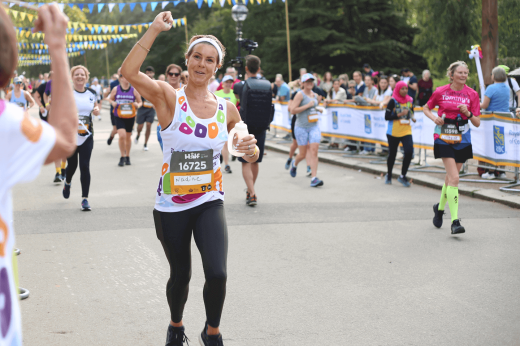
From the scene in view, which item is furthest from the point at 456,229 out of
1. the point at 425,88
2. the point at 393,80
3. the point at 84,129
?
the point at 425,88

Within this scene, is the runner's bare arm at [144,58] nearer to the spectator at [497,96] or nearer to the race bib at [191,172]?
the race bib at [191,172]

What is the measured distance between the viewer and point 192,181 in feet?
12.5

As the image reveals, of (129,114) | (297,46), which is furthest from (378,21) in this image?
(129,114)

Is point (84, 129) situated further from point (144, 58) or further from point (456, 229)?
point (144, 58)

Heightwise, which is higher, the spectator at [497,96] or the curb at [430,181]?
the spectator at [497,96]

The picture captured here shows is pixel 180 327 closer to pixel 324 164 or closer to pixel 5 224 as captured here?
pixel 5 224

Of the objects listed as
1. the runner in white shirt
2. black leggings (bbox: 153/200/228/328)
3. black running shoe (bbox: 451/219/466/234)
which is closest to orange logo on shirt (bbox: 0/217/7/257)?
the runner in white shirt

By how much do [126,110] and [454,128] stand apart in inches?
309

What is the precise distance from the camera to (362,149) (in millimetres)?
15398

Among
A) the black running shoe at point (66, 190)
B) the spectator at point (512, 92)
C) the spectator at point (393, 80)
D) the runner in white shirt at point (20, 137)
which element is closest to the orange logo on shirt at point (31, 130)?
the runner in white shirt at point (20, 137)

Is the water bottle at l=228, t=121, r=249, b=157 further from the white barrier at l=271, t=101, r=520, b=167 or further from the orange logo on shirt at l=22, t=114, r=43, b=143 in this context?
the white barrier at l=271, t=101, r=520, b=167

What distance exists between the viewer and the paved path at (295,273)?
4312 mm

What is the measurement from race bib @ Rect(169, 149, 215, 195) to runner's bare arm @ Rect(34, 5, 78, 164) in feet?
6.40

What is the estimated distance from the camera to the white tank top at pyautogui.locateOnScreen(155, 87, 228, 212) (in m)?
3.80
